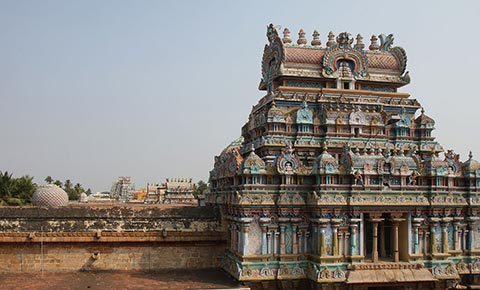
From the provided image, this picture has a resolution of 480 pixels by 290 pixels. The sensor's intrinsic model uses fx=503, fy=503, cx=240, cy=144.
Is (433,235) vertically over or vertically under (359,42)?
under

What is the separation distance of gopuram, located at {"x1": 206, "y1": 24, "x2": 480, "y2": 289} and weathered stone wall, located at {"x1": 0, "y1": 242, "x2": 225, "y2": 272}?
119 centimetres

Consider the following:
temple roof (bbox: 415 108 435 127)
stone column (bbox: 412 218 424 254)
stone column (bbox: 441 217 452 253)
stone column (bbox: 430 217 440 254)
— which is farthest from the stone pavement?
temple roof (bbox: 415 108 435 127)

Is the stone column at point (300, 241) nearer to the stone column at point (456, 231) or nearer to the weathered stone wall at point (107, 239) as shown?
the weathered stone wall at point (107, 239)

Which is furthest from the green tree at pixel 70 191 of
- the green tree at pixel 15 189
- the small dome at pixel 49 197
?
the small dome at pixel 49 197

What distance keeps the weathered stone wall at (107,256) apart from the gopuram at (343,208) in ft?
3.92

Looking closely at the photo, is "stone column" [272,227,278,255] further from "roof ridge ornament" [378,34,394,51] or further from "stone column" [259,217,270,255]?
"roof ridge ornament" [378,34,394,51]

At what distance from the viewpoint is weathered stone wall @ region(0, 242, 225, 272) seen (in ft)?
61.6

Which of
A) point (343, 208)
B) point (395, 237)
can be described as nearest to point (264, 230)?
point (343, 208)

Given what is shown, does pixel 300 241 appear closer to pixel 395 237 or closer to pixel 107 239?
pixel 395 237

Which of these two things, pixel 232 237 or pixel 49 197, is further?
pixel 49 197

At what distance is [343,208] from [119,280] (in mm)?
8222

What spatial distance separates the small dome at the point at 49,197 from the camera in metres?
20.8

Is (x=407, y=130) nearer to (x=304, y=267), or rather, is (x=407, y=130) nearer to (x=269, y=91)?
(x=269, y=91)

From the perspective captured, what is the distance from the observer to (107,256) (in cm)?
1928
